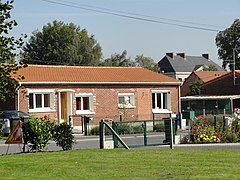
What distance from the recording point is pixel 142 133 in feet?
84.9

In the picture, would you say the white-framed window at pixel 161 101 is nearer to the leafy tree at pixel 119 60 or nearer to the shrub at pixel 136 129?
the shrub at pixel 136 129

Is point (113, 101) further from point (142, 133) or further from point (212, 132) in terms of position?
point (142, 133)

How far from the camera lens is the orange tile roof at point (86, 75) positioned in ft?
148

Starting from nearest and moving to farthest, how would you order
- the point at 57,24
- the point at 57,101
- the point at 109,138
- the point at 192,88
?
1. the point at 109,138
2. the point at 57,101
3. the point at 192,88
4. the point at 57,24

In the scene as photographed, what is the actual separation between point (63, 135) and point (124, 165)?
6055 millimetres

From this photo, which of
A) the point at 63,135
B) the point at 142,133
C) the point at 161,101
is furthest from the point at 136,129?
the point at 161,101

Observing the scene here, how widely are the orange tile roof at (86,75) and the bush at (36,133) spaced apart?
22.6m

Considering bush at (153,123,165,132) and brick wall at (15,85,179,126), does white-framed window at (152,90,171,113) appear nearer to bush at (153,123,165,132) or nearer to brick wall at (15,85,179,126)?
brick wall at (15,85,179,126)

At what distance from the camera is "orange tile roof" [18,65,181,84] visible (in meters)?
45.0

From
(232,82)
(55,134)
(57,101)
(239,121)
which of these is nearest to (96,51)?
(232,82)

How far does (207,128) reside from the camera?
27.4m

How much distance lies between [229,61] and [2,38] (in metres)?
94.4

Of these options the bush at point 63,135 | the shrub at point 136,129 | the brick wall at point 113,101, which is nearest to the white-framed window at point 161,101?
the brick wall at point 113,101

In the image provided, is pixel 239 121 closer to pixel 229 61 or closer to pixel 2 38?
pixel 2 38
